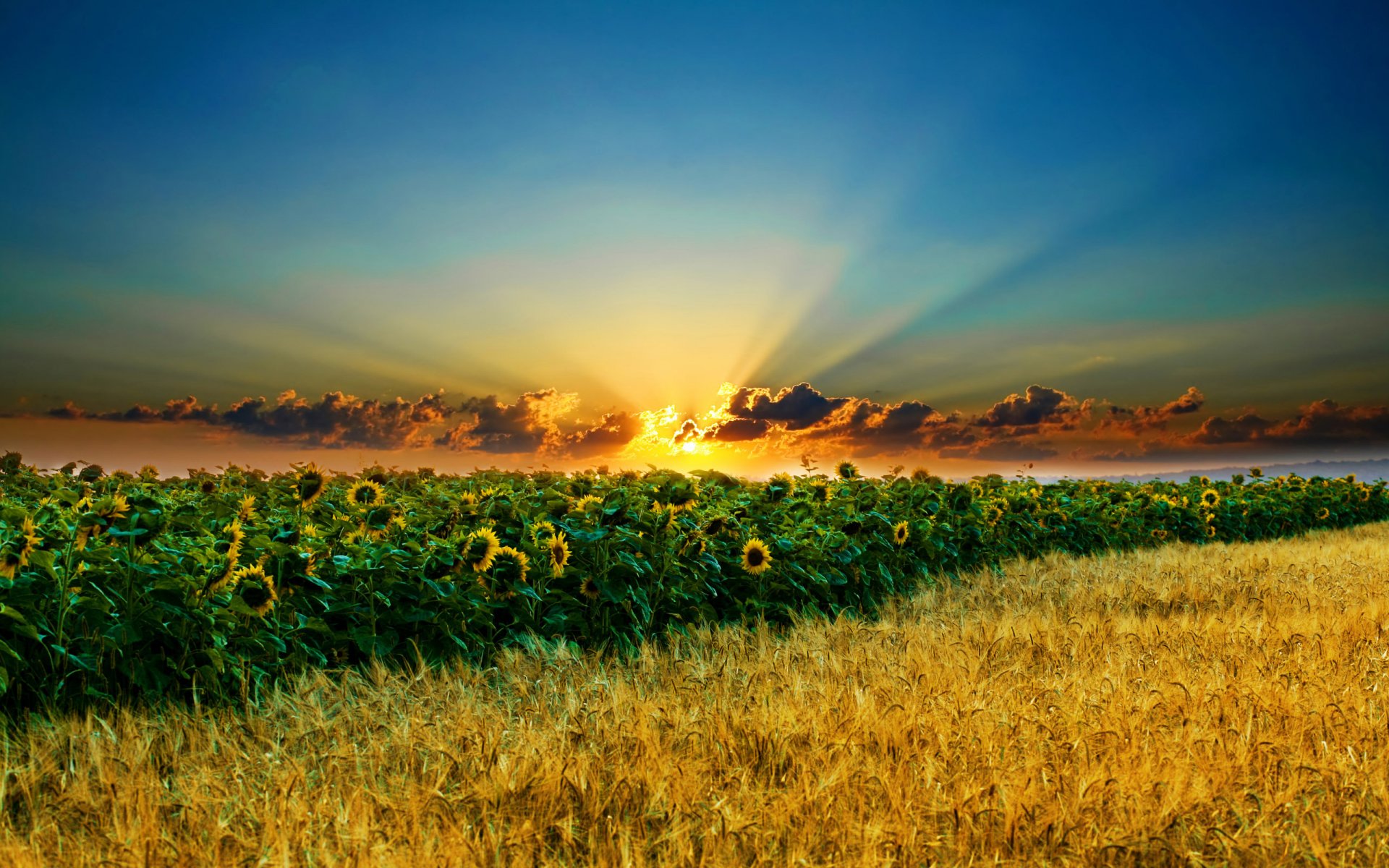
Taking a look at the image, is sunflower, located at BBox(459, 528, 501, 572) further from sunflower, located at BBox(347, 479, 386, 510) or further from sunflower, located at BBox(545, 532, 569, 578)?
sunflower, located at BBox(347, 479, 386, 510)

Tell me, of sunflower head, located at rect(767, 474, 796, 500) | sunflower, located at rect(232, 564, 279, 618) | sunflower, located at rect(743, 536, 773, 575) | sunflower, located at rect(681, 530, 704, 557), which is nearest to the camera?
sunflower, located at rect(232, 564, 279, 618)

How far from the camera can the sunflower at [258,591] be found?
408cm

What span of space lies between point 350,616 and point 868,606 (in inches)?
155

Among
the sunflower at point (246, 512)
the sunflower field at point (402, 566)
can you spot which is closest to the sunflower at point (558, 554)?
the sunflower field at point (402, 566)

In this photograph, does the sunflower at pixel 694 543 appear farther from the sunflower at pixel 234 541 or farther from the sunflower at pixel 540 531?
the sunflower at pixel 234 541

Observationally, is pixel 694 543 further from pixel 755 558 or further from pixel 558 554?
pixel 558 554

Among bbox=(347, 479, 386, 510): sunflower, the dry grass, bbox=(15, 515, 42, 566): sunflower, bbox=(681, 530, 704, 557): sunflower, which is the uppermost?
bbox=(347, 479, 386, 510): sunflower

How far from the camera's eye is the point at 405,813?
8.87 ft

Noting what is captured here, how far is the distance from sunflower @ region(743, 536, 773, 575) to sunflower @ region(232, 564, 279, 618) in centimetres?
294

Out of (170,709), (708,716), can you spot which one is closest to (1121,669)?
(708,716)

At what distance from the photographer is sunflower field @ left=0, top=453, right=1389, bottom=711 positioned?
3.92 metres

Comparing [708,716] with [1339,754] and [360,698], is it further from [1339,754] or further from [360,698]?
[1339,754]

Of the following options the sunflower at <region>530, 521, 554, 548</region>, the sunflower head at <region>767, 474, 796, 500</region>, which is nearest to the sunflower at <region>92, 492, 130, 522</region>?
the sunflower at <region>530, 521, 554, 548</region>

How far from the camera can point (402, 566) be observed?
4.75 meters
